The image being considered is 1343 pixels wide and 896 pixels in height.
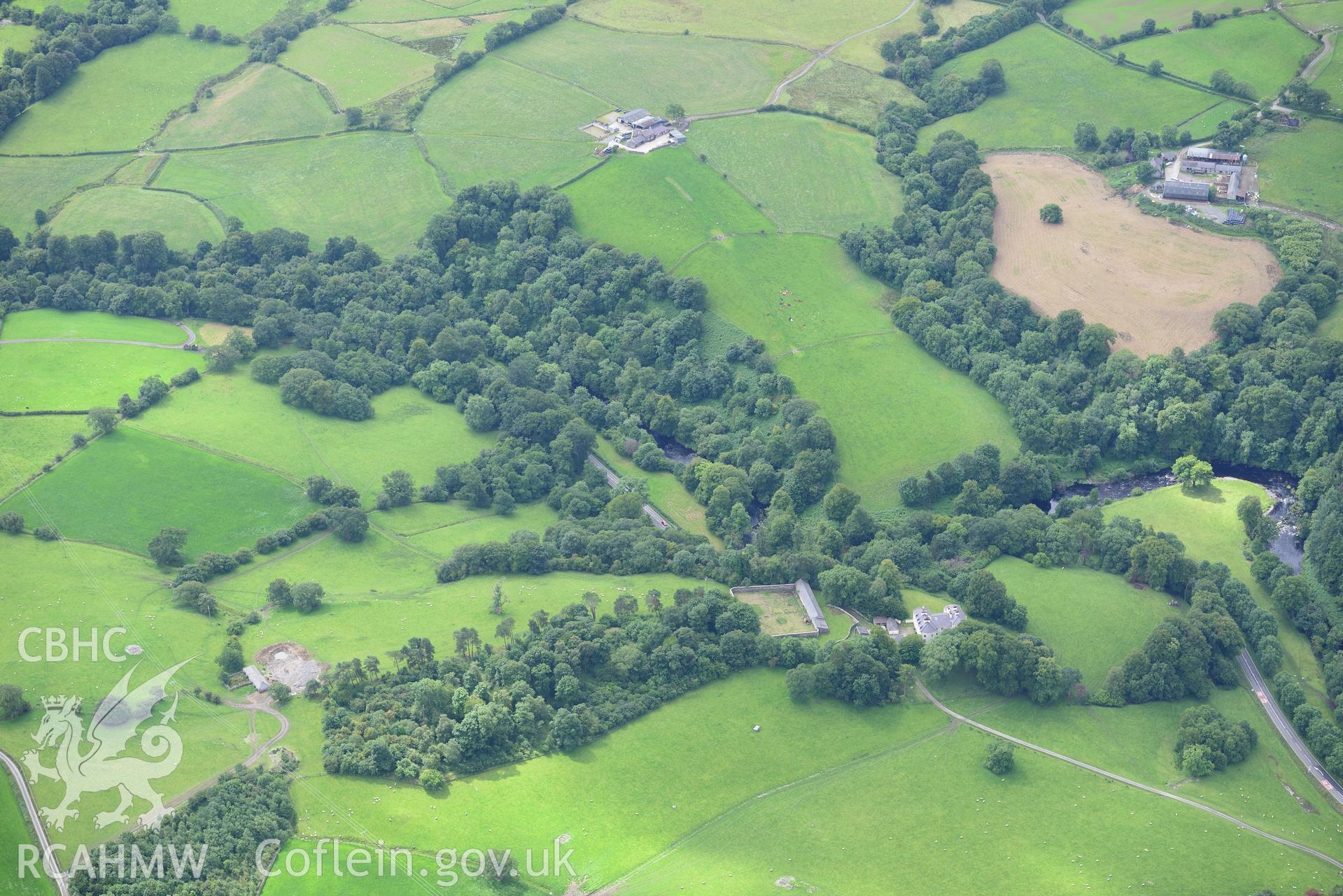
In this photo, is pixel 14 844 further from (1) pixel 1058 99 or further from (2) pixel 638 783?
(1) pixel 1058 99

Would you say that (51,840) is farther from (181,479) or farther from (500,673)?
(181,479)

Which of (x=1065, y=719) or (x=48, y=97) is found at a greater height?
(x=48, y=97)

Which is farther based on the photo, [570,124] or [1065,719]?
[570,124]

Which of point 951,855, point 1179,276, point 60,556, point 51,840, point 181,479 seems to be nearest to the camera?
point 51,840

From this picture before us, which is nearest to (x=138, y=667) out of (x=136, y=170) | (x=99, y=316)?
(x=99, y=316)

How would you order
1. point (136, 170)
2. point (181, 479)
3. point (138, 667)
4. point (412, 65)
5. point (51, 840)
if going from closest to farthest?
point (51, 840)
point (138, 667)
point (181, 479)
point (136, 170)
point (412, 65)

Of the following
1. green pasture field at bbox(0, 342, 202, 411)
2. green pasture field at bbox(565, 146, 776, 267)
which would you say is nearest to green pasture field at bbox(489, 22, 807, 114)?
green pasture field at bbox(565, 146, 776, 267)

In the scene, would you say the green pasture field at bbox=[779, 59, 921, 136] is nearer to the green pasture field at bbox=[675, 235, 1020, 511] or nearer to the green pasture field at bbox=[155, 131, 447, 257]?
the green pasture field at bbox=[675, 235, 1020, 511]
